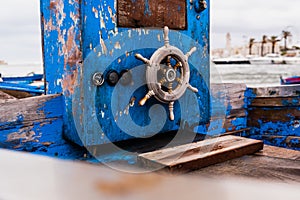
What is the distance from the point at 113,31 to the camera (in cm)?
185

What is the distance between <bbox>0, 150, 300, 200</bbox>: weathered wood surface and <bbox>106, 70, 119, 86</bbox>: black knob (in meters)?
1.40

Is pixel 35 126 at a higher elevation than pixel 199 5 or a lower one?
lower

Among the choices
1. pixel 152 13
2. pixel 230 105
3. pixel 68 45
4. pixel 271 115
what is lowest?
pixel 271 115

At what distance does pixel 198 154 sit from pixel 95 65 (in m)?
0.67

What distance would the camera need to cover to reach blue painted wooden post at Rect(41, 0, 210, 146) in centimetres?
175

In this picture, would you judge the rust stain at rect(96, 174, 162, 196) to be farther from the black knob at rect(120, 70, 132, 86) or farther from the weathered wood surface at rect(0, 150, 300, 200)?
the black knob at rect(120, 70, 132, 86)

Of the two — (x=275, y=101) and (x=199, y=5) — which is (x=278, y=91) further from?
(x=199, y=5)

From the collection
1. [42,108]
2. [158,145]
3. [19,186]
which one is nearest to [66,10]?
[42,108]

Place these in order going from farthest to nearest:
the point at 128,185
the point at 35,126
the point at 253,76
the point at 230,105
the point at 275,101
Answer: the point at 253,76, the point at 275,101, the point at 230,105, the point at 35,126, the point at 128,185

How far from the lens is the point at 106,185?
0.37 meters

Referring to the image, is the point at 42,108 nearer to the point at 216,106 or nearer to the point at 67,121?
the point at 67,121

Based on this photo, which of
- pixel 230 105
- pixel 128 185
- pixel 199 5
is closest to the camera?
pixel 128 185

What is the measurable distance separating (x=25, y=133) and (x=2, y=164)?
1346mm

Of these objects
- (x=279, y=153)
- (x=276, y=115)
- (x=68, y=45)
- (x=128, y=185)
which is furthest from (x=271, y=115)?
(x=128, y=185)
